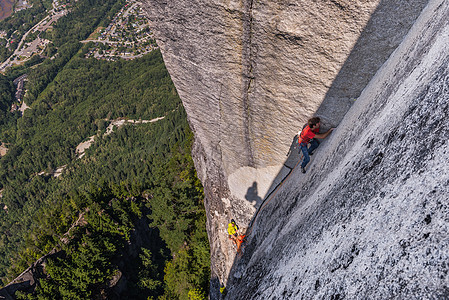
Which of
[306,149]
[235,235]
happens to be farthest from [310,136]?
[235,235]

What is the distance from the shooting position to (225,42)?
6293mm

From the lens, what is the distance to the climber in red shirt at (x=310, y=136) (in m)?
6.61

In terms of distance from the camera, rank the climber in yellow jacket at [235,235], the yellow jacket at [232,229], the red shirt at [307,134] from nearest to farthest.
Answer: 1. the red shirt at [307,134]
2. the climber in yellow jacket at [235,235]
3. the yellow jacket at [232,229]

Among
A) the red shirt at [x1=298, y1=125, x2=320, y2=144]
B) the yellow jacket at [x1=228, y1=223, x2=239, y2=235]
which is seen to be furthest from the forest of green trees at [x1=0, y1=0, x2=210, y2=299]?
the red shirt at [x1=298, y1=125, x2=320, y2=144]

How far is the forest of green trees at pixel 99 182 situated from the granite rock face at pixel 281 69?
13.9 meters

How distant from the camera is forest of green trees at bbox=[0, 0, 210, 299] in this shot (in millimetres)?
21797

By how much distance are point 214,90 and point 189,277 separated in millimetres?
16149

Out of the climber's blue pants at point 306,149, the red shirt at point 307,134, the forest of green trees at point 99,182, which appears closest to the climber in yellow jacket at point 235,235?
the climber's blue pants at point 306,149

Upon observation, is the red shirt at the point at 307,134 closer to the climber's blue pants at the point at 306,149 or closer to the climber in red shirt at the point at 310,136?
the climber in red shirt at the point at 310,136

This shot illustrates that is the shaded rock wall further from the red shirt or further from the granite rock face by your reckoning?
the red shirt

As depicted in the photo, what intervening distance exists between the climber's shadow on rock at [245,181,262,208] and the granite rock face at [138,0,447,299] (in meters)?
1.33

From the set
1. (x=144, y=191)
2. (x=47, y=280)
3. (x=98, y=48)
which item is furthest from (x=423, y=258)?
(x=98, y=48)

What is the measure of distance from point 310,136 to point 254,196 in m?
5.13

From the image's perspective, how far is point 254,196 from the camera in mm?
11094
